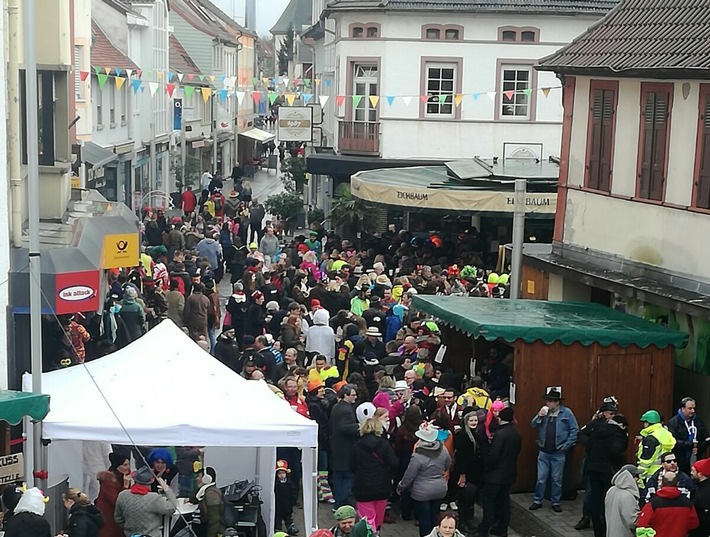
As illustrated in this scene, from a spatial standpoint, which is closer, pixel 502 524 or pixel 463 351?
pixel 502 524

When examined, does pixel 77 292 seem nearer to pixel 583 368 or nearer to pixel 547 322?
pixel 547 322

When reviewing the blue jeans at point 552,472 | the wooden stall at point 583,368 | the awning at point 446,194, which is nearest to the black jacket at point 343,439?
the blue jeans at point 552,472

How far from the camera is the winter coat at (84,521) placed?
11195mm

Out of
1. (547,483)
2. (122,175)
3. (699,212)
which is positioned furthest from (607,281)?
(122,175)

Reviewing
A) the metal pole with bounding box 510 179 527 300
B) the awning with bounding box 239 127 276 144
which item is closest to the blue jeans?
the metal pole with bounding box 510 179 527 300

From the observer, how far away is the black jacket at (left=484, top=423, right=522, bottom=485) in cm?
1366

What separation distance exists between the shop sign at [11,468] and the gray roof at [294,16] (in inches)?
4649

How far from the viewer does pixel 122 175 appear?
1695 inches

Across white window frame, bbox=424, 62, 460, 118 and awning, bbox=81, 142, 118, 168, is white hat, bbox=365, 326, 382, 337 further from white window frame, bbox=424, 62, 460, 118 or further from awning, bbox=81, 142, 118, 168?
white window frame, bbox=424, 62, 460, 118

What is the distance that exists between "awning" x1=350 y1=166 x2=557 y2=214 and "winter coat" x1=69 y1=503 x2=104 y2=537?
57.6 ft

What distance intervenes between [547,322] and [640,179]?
9.25 feet

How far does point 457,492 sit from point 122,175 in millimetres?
30655

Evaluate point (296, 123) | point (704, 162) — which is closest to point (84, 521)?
point (704, 162)

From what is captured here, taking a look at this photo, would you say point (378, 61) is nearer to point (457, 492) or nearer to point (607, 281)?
point (607, 281)
